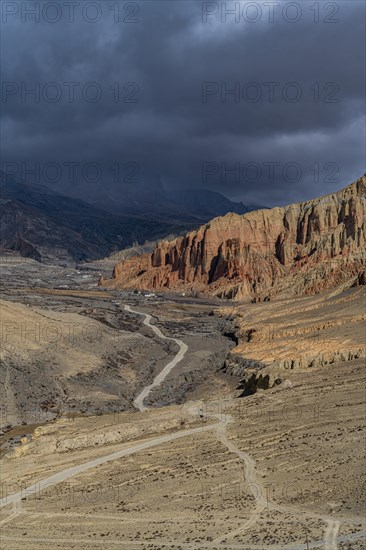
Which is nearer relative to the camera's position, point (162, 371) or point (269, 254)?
point (162, 371)

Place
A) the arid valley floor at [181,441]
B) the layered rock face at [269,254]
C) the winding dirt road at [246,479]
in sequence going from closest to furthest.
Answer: the winding dirt road at [246,479], the arid valley floor at [181,441], the layered rock face at [269,254]

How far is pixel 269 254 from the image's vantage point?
145 meters

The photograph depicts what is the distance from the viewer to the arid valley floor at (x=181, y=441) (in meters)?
23.1

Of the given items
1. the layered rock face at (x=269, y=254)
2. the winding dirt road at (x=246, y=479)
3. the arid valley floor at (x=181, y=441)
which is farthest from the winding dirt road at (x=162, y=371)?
the layered rock face at (x=269, y=254)

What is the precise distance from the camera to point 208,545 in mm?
20797

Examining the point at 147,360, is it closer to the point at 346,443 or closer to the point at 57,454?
the point at 57,454

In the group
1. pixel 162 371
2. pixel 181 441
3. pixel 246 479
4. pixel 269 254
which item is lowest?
pixel 246 479

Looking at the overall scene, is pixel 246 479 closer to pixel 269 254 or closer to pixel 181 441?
pixel 181 441

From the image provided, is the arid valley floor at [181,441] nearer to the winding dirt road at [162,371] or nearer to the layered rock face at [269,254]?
the winding dirt road at [162,371]

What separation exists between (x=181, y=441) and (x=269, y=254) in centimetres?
11377

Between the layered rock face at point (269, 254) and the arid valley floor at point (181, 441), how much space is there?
37880 millimetres

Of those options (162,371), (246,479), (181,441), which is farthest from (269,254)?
(246,479)

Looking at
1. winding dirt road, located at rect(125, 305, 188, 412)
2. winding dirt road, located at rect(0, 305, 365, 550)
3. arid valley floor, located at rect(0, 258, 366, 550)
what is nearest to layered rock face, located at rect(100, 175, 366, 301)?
winding dirt road, located at rect(125, 305, 188, 412)

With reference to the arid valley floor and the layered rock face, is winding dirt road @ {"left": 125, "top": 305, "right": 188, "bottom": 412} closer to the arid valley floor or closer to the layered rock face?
the arid valley floor
